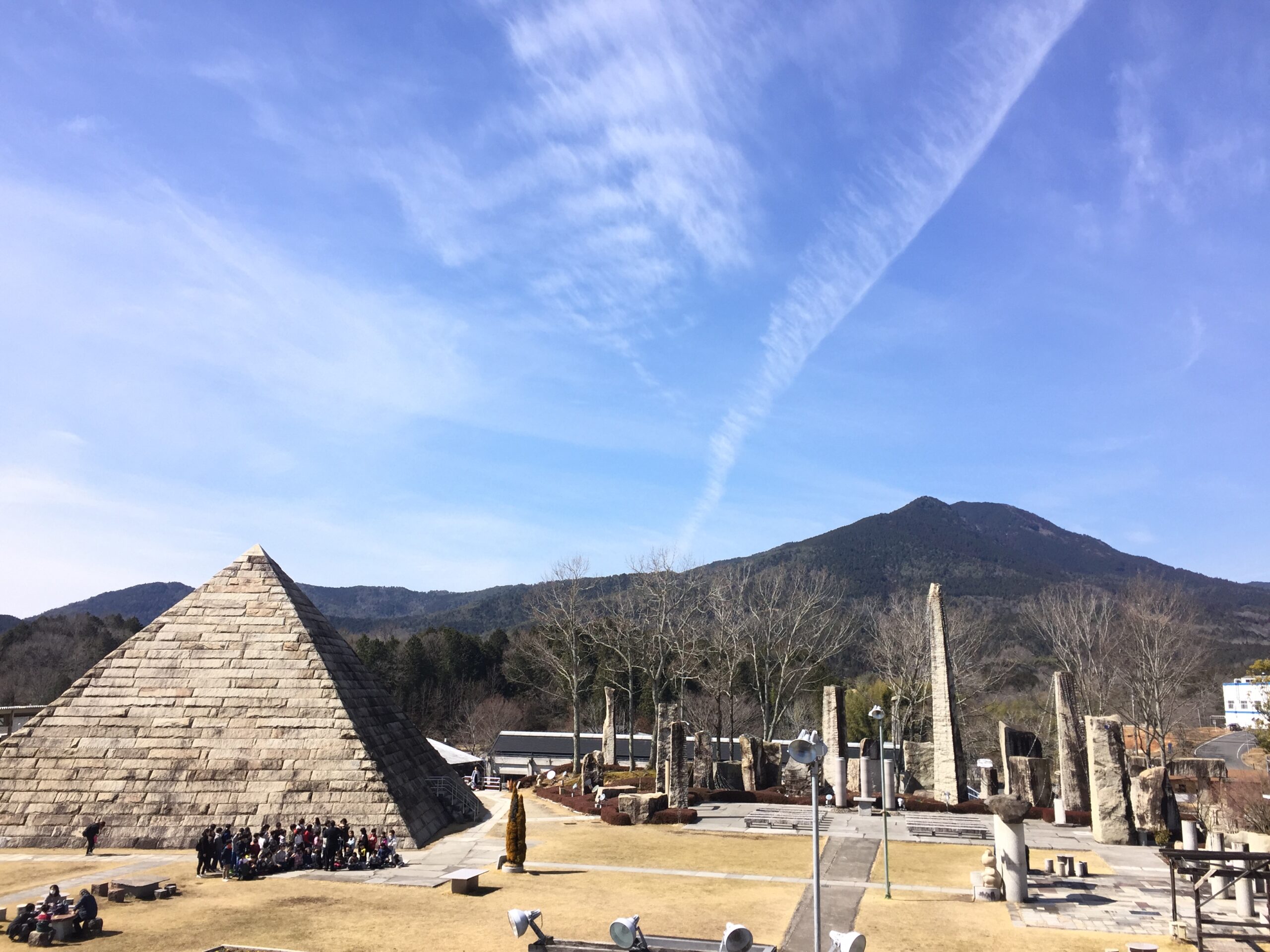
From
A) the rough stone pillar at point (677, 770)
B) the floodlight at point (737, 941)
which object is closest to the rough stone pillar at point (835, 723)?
the rough stone pillar at point (677, 770)

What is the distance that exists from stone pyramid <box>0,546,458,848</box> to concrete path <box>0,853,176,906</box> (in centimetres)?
103

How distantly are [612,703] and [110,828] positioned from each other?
107 ft

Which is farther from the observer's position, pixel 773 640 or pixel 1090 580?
pixel 1090 580

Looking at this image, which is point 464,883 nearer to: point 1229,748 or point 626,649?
point 626,649

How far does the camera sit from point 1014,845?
1831 cm

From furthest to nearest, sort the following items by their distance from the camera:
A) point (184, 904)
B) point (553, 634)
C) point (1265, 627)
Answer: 1. point (1265, 627)
2. point (553, 634)
3. point (184, 904)

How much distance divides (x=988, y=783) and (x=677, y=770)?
44.9ft

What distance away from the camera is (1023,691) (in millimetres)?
76312

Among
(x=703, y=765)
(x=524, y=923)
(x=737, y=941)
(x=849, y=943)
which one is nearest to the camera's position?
(x=849, y=943)

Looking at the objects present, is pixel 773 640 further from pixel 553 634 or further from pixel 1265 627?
pixel 1265 627

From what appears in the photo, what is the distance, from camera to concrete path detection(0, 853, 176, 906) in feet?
61.0

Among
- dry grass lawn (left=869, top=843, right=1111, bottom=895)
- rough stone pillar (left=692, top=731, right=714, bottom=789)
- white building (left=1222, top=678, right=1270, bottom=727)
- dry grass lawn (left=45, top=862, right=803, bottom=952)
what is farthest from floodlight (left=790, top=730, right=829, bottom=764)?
white building (left=1222, top=678, right=1270, bottom=727)

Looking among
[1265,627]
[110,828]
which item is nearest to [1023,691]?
[110,828]

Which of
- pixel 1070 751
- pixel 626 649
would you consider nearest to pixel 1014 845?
pixel 1070 751
